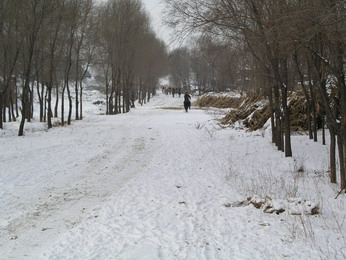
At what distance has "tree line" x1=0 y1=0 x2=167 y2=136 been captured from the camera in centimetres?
1697

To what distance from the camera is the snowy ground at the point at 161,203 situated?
4.62 m

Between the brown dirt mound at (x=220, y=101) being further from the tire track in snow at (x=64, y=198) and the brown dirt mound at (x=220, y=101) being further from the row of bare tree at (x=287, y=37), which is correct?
the tire track in snow at (x=64, y=198)

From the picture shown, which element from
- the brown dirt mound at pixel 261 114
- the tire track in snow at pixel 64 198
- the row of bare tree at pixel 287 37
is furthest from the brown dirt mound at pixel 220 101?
the tire track in snow at pixel 64 198

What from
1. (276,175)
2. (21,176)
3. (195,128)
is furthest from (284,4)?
(195,128)

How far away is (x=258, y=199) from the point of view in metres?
6.43

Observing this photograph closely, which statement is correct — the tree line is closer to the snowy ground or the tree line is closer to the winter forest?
the winter forest

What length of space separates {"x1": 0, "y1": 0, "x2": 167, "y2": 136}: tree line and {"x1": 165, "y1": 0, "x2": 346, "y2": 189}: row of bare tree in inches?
97.4

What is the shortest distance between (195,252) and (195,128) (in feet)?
47.3

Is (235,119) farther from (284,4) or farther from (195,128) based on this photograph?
(284,4)

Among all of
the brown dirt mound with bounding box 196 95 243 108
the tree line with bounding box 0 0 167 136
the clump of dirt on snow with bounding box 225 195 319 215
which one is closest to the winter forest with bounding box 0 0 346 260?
the clump of dirt on snow with bounding box 225 195 319 215

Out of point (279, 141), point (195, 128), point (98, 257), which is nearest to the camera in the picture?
point (98, 257)

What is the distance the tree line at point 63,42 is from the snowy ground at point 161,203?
4.37 meters

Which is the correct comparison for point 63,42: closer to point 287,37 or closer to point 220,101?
point 287,37

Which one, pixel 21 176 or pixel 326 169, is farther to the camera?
pixel 326 169
